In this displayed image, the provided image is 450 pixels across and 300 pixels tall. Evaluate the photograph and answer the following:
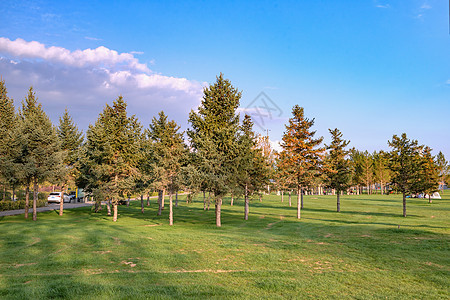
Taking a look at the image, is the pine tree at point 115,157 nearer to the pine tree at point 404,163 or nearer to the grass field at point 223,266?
the grass field at point 223,266

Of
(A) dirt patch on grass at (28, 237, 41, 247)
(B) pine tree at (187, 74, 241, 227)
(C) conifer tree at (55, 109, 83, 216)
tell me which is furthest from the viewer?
(C) conifer tree at (55, 109, 83, 216)

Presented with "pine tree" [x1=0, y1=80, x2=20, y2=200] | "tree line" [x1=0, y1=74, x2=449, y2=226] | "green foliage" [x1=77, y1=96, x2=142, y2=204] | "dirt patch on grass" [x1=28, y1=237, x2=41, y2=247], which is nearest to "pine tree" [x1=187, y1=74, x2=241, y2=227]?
"tree line" [x1=0, y1=74, x2=449, y2=226]

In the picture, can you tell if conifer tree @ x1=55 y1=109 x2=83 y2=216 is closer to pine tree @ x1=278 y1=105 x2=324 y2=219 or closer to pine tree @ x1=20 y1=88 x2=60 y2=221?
pine tree @ x1=20 y1=88 x2=60 y2=221

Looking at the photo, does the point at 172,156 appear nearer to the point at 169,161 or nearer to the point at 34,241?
the point at 169,161

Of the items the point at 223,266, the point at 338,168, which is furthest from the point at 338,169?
the point at 223,266

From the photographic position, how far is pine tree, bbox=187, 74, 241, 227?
2727cm

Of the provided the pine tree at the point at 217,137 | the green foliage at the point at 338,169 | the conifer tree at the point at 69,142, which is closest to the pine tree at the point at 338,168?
the green foliage at the point at 338,169

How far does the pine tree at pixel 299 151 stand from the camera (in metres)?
34.6

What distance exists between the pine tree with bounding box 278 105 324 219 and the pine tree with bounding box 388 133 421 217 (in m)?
8.73

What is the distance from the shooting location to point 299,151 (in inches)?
1449

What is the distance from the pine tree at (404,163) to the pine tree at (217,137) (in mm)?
21039

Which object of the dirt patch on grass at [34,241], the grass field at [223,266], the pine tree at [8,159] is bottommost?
the dirt patch on grass at [34,241]

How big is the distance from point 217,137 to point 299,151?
13733mm

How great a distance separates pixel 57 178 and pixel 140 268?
25833 mm
